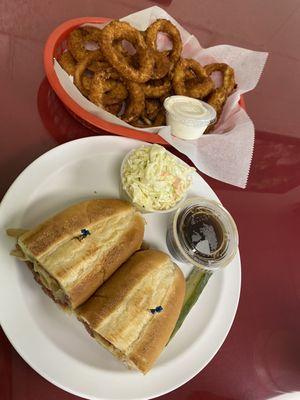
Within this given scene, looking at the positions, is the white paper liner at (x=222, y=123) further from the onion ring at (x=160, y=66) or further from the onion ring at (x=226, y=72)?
the onion ring at (x=160, y=66)

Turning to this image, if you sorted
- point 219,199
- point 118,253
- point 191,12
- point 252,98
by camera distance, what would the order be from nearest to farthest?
point 118,253
point 219,199
point 252,98
point 191,12

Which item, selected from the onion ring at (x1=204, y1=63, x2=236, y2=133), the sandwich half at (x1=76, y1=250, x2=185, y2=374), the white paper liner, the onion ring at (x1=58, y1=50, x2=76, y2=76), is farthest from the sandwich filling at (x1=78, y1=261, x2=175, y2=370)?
the onion ring at (x1=58, y1=50, x2=76, y2=76)

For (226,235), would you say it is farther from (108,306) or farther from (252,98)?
(252,98)

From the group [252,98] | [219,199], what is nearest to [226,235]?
[219,199]

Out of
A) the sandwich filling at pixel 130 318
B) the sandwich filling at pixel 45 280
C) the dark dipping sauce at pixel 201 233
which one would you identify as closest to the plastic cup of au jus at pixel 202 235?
the dark dipping sauce at pixel 201 233

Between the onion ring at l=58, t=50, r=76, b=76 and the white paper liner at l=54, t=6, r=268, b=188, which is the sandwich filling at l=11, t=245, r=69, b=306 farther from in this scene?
the onion ring at l=58, t=50, r=76, b=76

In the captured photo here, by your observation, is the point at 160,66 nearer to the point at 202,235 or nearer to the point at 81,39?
the point at 81,39

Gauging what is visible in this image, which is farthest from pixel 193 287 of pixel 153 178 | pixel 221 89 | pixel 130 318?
pixel 221 89
